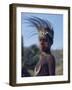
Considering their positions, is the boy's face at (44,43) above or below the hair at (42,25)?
below

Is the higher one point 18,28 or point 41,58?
point 18,28

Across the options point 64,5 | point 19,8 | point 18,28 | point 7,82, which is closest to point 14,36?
point 18,28

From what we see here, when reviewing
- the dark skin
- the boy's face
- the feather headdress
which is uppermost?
the feather headdress

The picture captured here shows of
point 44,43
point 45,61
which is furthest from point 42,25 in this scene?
point 45,61

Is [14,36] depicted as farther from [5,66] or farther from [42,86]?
[42,86]

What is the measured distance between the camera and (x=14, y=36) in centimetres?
181

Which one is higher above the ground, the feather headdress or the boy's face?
the feather headdress

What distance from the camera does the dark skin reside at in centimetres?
190

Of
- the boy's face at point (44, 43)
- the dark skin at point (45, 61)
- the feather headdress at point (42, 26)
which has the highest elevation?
the feather headdress at point (42, 26)

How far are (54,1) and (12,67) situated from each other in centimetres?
59

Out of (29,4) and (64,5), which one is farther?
(64,5)

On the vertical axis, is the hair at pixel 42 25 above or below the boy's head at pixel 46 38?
above

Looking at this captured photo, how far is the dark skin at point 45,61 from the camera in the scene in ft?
6.24

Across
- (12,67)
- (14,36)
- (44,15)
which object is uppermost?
(44,15)
